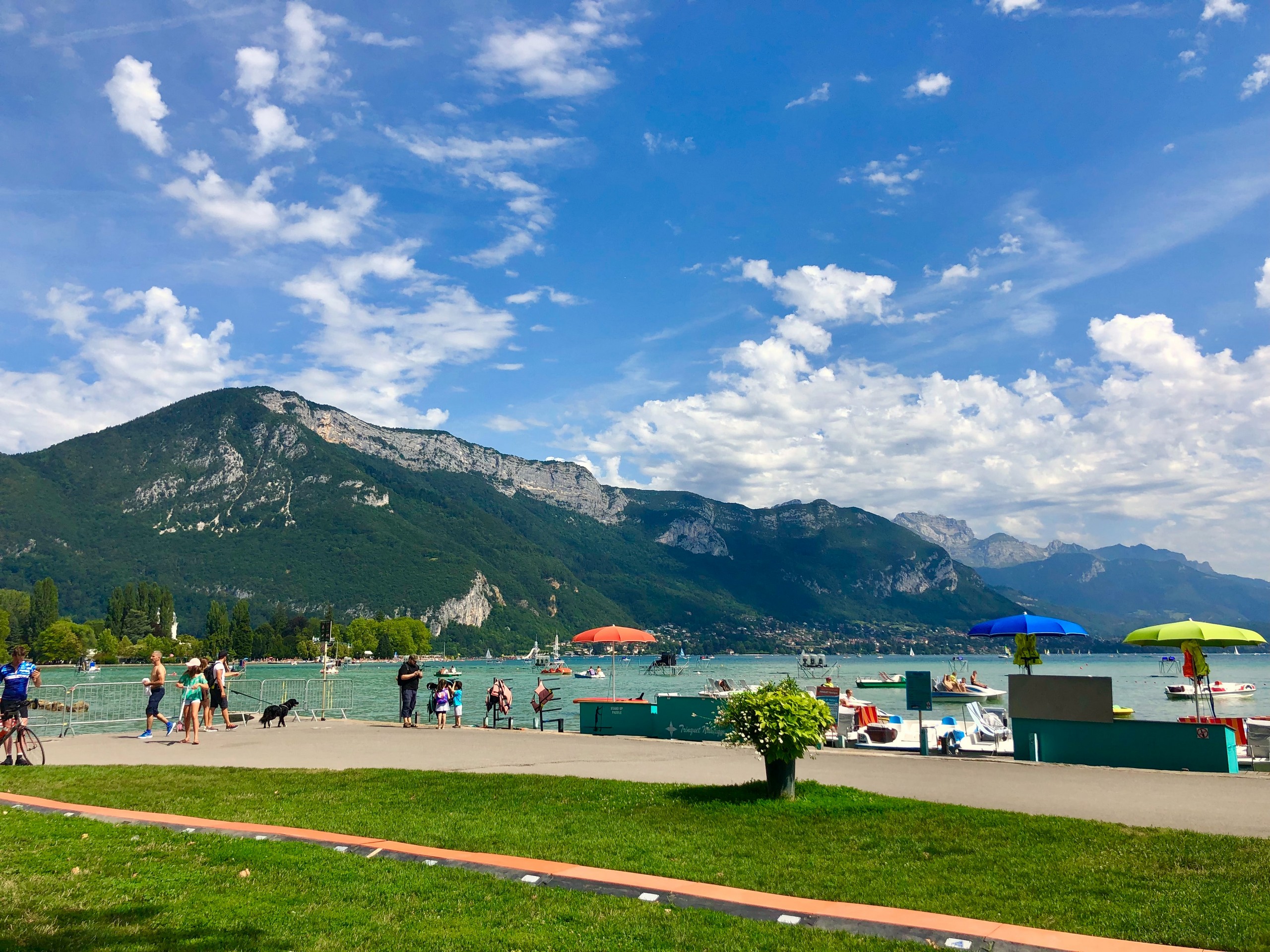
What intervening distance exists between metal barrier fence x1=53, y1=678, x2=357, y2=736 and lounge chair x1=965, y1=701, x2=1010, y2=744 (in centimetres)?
1774

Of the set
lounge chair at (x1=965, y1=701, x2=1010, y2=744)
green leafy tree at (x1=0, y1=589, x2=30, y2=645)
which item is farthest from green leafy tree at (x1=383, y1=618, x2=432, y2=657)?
lounge chair at (x1=965, y1=701, x2=1010, y2=744)

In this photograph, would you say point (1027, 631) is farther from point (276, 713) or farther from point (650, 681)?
point (650, 681)

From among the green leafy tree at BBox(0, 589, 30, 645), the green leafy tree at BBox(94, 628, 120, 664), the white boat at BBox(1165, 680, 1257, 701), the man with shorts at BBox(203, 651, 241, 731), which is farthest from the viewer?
the green leafy tree at BBox(0, 589, 30, 645)

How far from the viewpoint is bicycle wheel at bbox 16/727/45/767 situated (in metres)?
15.2

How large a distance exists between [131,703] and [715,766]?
1871 inches

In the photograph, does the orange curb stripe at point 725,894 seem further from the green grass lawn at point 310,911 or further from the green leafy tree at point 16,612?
the green leafy tree at point 16,612

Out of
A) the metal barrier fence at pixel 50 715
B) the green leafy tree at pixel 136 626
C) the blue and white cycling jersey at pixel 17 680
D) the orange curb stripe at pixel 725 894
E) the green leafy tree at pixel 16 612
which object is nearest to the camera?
the orange curb stripe at pixel 725 894

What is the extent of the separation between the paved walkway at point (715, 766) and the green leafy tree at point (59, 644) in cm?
14380

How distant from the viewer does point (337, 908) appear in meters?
6.19

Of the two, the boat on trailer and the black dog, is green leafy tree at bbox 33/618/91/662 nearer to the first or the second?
the boat on trailer

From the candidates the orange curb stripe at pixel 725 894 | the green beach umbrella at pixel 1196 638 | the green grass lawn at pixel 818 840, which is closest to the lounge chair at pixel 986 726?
the green beach umbrella at pixel 1196 638

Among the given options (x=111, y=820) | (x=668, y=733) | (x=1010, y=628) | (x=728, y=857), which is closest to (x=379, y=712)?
(x=668, y=733)

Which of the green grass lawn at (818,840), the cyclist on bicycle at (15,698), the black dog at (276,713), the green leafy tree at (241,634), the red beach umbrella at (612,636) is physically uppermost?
the red beach umbrella at (612,636)

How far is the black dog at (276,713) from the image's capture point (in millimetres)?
22516
